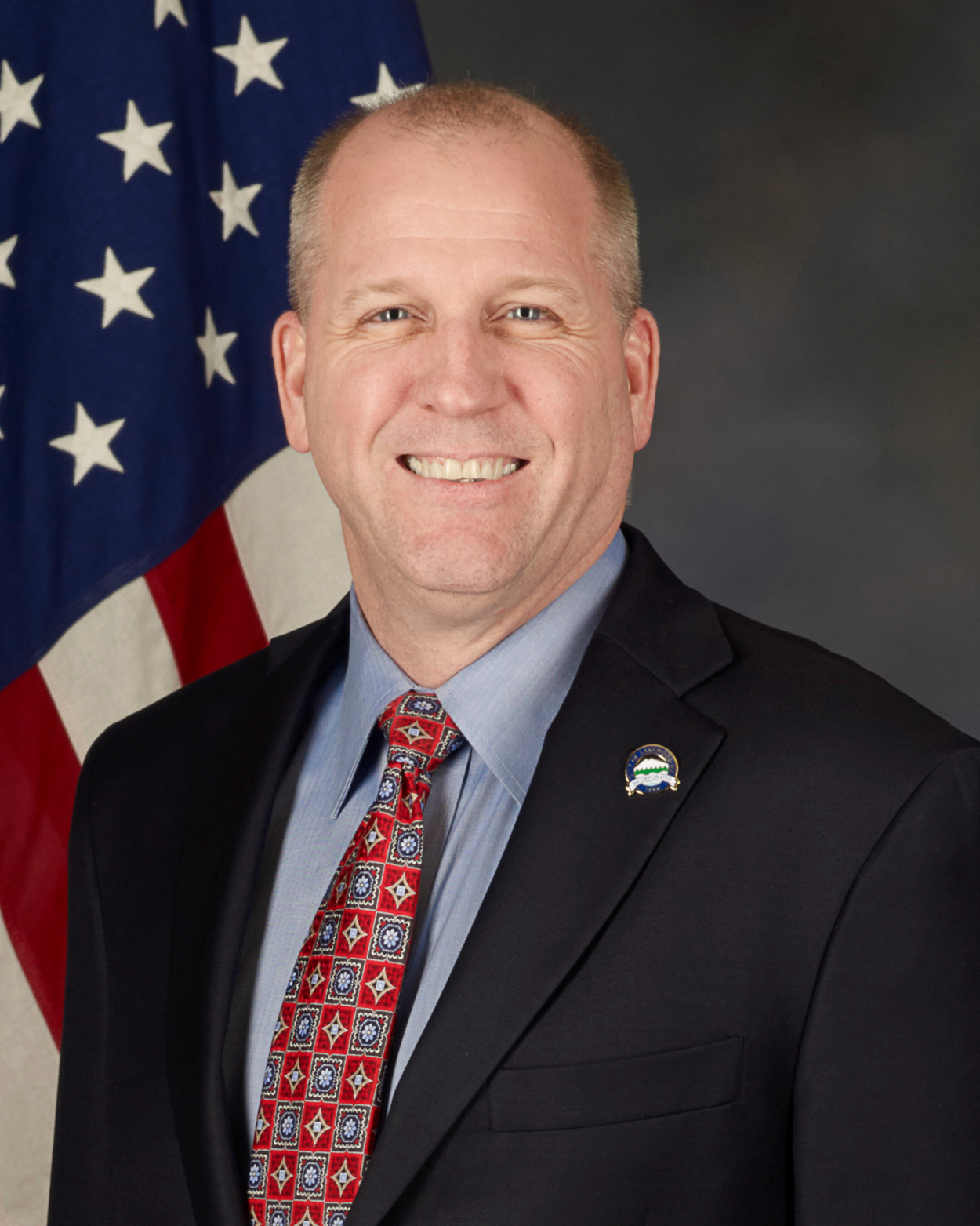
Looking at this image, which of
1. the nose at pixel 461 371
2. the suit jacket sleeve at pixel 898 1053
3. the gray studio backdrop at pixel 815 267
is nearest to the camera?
the suit jacket sleeve at pixel 898 1053

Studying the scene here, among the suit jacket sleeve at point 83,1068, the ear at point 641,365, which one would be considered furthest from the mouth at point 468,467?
the suit jacket sleeve at point 83,1068

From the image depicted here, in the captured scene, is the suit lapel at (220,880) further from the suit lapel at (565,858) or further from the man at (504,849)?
the suit lapel at (565,858)

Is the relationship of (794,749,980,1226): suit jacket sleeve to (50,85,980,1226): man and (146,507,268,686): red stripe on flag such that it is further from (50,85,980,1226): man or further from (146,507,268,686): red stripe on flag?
(146,507,268,686): red stripe on flag

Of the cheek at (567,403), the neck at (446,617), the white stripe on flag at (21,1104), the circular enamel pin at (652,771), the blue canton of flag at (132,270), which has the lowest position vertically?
the white stripe on flag at (21,1104)

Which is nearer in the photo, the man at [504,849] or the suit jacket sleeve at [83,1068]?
the man at [504,849]

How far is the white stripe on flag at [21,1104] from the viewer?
3.04 meters

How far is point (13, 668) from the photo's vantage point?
313 centimetres

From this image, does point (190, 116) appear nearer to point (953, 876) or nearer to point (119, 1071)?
point (119, 1071)

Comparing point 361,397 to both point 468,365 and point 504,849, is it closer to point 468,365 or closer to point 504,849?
point 468,365

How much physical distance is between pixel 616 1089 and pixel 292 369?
4.05ft

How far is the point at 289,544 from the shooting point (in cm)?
343

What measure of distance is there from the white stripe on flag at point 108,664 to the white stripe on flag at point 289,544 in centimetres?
28

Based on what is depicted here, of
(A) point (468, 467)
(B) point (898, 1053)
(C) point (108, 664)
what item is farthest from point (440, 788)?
(C) point (108, 664)

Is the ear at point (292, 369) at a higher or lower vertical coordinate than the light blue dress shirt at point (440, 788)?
higher
